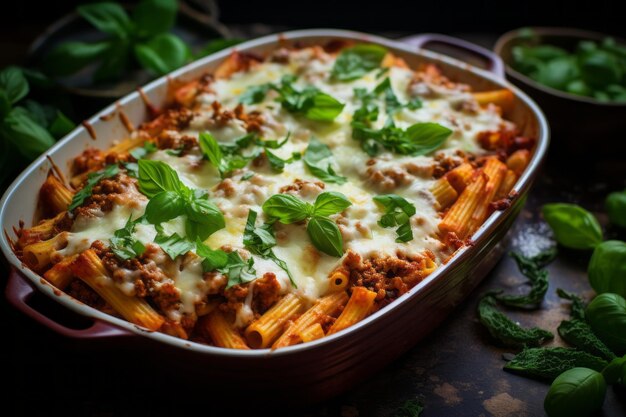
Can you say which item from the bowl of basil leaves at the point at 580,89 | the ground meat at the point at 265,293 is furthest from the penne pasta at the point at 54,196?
the bowl of basil leaves at the point at 580,89

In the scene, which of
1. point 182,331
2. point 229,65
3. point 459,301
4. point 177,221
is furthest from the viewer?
point 229,65

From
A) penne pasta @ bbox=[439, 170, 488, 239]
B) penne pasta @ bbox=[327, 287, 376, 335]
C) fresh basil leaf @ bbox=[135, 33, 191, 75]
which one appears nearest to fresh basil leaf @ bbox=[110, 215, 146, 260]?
penne pasta @ bbox=[327, 287, 376, 335]

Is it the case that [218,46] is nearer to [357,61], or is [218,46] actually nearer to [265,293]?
[357,61]

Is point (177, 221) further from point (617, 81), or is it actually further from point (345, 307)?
point (617, 81)

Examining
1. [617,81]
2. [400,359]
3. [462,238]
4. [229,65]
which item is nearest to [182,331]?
[400,359]

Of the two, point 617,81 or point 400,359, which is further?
point 617,81

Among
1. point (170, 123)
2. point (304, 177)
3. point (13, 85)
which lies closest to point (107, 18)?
point (13, 85)
